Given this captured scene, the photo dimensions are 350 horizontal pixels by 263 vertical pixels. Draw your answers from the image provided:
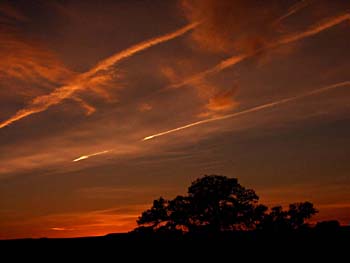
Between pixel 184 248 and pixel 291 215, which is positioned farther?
pixel 291 215

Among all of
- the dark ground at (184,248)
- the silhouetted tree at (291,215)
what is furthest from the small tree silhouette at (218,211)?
the dark ground at (184,248)

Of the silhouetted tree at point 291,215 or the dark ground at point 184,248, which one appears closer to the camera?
the dark ground at point 184,248

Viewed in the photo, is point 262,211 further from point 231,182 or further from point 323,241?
point 323,241

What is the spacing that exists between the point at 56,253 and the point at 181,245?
3738 millimetres

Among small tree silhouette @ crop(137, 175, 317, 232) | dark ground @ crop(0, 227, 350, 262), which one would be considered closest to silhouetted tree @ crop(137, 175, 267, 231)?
small tree silhouette @ crop(137, 175, 317, 232)

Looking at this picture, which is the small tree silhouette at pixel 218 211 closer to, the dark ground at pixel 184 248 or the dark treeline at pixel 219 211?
the dark treeline at pixel 219 211

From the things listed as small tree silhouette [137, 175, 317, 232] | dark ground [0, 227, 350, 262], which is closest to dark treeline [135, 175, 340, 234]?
small tree silhouette [137, 175, 317, 232]

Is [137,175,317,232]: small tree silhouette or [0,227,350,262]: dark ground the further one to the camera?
[137,175,317,232]: small tree silhouette

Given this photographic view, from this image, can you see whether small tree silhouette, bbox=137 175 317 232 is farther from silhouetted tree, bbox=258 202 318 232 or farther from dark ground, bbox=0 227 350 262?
dark ground, bbox=0 227 350 262

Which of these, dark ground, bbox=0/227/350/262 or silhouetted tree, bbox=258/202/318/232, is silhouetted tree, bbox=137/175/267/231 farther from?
dark ground, bbox=0/227/350/262

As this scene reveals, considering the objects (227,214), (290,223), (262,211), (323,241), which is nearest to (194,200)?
(227,214)

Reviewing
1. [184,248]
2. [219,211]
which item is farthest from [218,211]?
[184,248]

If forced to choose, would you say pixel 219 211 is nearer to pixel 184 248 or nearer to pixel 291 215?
pixel 291 215

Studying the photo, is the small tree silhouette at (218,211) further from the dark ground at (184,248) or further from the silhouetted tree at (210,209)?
the dark ground at (184,248)
